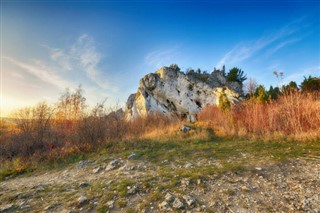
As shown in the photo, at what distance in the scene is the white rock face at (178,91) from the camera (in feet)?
59.6

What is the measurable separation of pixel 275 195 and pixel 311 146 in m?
3.81


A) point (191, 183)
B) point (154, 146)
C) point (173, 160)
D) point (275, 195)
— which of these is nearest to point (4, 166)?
point (154, 146)

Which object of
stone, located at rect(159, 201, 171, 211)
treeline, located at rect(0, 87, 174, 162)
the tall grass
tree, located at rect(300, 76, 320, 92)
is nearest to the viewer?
stone, located at rect(159, 201, 171, 211)

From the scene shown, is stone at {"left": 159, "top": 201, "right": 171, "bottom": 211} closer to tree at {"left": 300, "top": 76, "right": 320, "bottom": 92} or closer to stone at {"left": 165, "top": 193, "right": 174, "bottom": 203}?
stone at {"left": 165, "top": 193, "right": 174, "bottom": 203}

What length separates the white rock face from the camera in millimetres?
18156

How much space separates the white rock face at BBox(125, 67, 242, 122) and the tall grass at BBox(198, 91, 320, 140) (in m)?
8.59

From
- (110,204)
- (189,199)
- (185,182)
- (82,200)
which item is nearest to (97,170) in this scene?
(82,200)

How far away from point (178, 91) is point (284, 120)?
1323 cm

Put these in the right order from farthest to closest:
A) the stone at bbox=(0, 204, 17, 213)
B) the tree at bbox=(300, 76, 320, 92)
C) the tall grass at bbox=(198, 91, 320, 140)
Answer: the tree at bbox=(300, 76, 320, 92), the tall grass at bbox=(198, 91, 320, 140), the stone at bbox=(0, 204, 17, 213)

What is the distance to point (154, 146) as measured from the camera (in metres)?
7.48

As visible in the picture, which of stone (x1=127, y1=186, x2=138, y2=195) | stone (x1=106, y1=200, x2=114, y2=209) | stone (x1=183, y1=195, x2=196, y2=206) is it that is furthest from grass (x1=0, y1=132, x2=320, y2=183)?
stone (x1=183, y1=195, x2=196, y2=206)

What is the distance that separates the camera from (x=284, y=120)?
718cm

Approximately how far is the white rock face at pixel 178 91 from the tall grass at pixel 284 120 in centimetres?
859

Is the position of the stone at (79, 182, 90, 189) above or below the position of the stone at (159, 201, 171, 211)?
below
